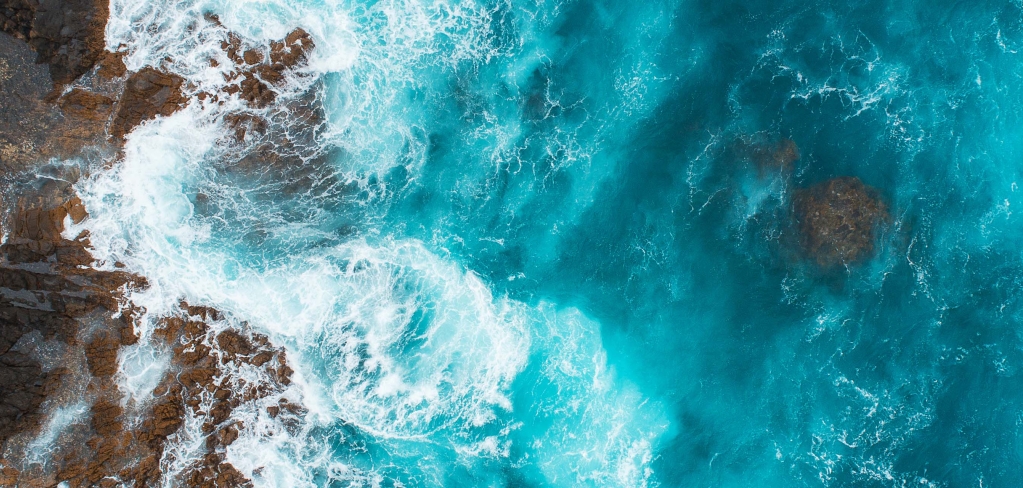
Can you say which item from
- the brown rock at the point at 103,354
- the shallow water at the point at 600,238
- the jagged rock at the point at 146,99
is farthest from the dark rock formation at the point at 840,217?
the brown rock at the point at 103,354

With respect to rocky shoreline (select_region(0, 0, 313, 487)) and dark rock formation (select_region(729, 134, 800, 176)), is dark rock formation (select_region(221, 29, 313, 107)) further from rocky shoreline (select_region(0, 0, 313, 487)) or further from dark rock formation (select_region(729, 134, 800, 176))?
dark rock formation (select_region(729, 134, 800, 176))

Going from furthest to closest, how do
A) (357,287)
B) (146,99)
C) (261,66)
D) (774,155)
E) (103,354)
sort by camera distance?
(357,287) → (261,66) → (146,99) → (774,155) → (103,354)

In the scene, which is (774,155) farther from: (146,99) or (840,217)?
(146,99)

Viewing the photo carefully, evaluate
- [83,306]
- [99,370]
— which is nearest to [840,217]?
[99,370]

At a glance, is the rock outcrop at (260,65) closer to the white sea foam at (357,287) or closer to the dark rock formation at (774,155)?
the white sea foam at (357,287)

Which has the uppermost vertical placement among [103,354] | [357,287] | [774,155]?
[774,155]

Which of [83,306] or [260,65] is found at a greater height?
[260,65]

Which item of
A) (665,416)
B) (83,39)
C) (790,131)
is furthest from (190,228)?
(790,131)
